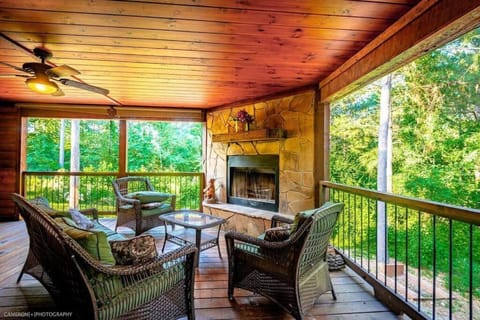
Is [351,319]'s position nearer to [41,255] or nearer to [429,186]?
[41,255]

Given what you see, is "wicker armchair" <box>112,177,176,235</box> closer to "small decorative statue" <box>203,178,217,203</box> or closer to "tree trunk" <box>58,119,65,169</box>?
"small decorative statue" <box>203,178,217,203</box>

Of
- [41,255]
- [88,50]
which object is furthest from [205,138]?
[41,255]

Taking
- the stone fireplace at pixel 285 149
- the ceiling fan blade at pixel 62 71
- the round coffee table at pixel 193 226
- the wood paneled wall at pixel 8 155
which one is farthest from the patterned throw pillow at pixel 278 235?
the wood paneled wall at pixel 8 155

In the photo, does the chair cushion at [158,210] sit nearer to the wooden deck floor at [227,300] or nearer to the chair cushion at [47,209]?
the wooden deck floor at [227,300]

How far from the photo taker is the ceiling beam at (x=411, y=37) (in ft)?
5.06

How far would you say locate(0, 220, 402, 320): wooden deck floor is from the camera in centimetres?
198

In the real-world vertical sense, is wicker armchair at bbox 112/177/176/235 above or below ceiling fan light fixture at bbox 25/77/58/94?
below

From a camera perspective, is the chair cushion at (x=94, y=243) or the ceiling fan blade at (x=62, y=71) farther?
the ceiling fan blade at (x=62, y=71)

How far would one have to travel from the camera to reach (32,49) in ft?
8.16

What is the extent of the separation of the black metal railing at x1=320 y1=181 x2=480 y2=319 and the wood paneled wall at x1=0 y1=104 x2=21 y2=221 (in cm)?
565

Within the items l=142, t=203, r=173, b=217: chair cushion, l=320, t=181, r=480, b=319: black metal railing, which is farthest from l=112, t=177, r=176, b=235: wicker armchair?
l=320, t=181, r=480, b=319: black metal railing

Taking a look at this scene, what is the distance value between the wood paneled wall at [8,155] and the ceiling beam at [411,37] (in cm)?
582

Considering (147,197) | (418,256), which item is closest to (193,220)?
(147,197)

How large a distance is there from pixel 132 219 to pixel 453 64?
21.9 feet
